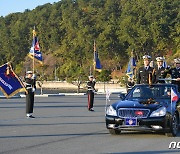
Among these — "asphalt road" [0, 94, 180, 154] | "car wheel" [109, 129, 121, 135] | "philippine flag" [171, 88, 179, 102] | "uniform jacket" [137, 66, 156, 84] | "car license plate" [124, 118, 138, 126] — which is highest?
"uniform jacket" [137, 66, 156, 84]

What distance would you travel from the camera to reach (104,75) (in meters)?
73.3

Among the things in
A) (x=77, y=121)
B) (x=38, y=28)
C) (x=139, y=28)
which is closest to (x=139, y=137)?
(x=77, y=121)

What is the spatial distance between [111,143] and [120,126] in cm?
117

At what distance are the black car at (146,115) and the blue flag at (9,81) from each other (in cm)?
604

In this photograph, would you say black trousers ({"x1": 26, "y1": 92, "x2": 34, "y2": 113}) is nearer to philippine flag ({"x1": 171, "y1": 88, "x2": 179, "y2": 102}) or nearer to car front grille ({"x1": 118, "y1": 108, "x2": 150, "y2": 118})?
car front grille ({"x1": 118, "y1": 108, "x2": 150, "y2": 118})

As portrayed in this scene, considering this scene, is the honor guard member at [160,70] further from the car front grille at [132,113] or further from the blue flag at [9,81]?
the blue flag at [9,81]

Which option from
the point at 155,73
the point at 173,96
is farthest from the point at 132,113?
the point at 155,73

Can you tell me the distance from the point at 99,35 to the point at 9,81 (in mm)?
72006

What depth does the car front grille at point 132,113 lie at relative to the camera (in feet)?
42.9

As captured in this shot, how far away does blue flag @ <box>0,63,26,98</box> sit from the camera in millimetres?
18672

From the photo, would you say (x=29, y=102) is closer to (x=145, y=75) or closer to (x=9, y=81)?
(x=9, y=81)

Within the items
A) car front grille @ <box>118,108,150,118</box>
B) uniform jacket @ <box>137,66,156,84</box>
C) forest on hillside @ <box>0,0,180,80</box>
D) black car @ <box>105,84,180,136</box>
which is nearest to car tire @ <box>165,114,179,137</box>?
black car @ <box>105,84,180,136</box>

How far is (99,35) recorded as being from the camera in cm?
9038

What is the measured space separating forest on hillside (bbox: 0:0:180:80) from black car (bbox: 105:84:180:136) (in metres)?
51.4
